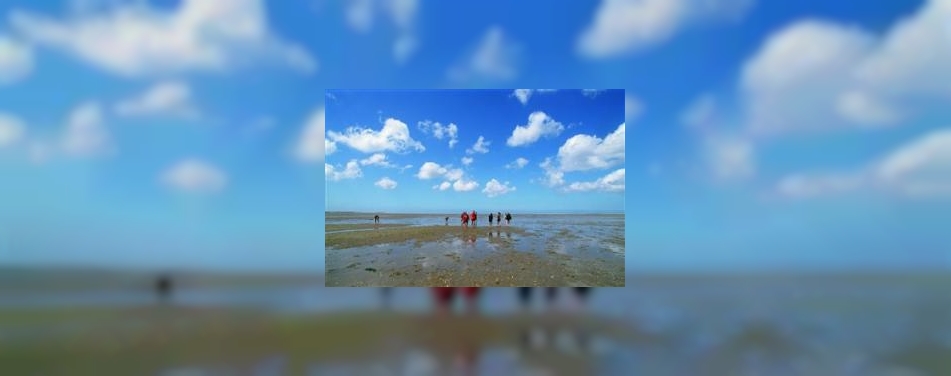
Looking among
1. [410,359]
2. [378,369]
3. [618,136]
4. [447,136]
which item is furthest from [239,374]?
[618,136]

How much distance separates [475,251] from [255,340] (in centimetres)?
241

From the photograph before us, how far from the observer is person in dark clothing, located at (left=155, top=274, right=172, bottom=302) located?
517cm

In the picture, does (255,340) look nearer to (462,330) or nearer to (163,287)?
(163,287)

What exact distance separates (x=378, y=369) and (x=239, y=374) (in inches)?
49.0

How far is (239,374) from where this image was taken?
416 centimetres

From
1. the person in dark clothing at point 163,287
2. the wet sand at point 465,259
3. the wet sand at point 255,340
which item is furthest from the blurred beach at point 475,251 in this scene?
the person in dark clothing at point 163,287

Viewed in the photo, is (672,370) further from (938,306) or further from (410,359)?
(938,306)

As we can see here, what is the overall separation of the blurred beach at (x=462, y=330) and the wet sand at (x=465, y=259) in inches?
7.2

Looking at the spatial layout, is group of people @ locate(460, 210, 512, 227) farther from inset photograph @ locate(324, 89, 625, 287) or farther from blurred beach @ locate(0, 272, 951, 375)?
blurred beach @ locate(0, 272, 951, 375)

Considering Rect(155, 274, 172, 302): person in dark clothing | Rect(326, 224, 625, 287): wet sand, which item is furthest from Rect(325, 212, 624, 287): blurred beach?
Rect(155, 274, 172, 302): person in dark clothing

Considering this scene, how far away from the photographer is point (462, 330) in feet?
15.7

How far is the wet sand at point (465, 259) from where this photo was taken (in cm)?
484

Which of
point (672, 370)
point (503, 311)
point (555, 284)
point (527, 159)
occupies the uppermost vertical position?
point (527, 159)

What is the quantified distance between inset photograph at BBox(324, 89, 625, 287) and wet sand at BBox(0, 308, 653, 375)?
436 mm
